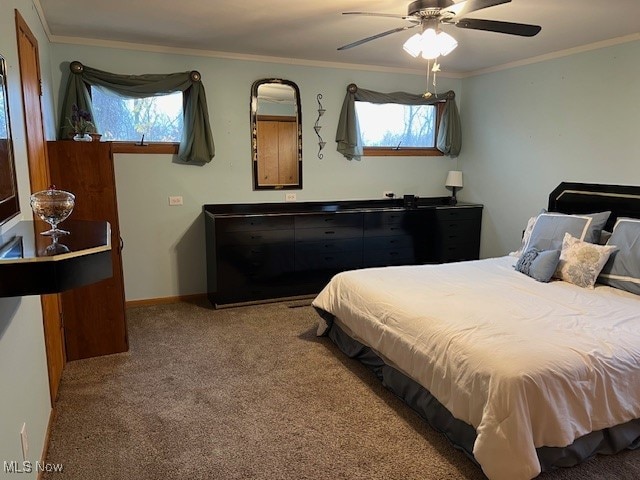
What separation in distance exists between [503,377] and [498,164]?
153 inches

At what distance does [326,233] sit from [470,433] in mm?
2906

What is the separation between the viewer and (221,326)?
416 centimetres

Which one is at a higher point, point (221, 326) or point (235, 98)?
point (235, 98)

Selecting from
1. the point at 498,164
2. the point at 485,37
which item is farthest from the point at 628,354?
the point at 498,164

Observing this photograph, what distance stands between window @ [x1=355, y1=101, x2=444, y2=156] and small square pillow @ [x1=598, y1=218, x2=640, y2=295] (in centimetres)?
279

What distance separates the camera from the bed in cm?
203

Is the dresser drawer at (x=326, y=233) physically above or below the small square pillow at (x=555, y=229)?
below

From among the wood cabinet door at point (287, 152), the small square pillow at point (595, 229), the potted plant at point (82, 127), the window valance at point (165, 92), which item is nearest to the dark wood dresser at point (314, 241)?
the wood cabinet door at point (287, 152)

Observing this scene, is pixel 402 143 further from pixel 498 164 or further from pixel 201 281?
pixel 201 281

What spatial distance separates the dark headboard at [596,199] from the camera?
396 centimetres

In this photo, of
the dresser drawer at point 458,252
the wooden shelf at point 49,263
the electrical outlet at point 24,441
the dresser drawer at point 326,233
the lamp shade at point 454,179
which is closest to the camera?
the wooden shelf at point 49,263

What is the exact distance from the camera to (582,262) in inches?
132

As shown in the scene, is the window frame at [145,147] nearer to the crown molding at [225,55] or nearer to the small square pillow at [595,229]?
the crown molding at [225,55]

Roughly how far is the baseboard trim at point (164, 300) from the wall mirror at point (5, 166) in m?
2.94
